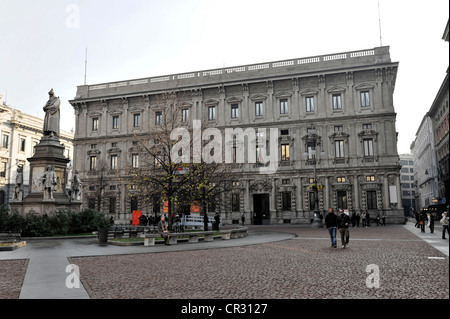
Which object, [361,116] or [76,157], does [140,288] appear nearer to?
[361,116]

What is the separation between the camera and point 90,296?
23.7ft

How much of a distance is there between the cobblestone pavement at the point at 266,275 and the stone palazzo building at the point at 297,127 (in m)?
28.2

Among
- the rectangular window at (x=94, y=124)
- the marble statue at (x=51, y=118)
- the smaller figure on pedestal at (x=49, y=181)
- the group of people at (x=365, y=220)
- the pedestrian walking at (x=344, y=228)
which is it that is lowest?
the group of people at (x=365, y=220)

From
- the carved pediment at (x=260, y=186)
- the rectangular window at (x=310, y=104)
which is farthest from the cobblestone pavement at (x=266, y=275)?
the rectangular window at (x=310, y=104)

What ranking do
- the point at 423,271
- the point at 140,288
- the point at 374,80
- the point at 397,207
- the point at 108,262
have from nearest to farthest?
the point at 140,288 < the point at 423,271 < the point at 108,262 < the point at 397,207 < the point at 374,80

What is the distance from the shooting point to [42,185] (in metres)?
22.1

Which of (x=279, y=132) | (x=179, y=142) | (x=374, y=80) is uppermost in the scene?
(x=374, y=80)

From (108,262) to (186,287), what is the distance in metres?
5.24

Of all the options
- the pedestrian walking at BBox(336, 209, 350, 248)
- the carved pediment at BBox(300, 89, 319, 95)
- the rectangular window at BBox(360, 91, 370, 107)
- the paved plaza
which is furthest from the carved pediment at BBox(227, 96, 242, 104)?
the paved plaza

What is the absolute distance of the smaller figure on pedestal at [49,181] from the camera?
2156 centimetres

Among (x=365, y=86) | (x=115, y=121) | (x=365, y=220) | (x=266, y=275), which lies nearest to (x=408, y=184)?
(x=365, y=86)

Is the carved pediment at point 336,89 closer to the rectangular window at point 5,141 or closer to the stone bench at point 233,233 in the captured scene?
the stone bench at point 233,233

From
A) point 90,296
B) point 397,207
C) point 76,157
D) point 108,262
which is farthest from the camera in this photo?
point 76,157

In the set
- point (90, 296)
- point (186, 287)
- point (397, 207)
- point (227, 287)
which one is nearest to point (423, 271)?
point (227, 287)
